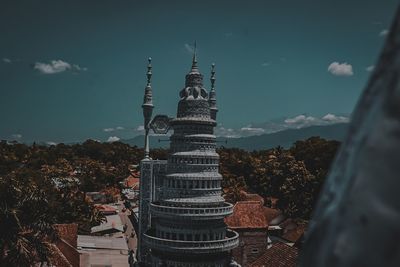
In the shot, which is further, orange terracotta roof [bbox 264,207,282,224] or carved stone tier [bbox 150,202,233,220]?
orange terracotta roof [bbox 264,207,282,224]

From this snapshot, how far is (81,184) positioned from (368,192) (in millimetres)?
45506

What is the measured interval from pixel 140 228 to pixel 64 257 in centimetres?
299

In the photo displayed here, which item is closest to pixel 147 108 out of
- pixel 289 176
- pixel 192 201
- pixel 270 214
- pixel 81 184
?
pixel 192 201

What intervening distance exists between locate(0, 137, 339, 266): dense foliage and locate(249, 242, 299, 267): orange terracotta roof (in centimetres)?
770

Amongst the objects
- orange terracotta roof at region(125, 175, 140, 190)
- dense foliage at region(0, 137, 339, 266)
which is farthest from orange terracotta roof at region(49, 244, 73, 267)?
orange terracotta roof at region(125, 175, 140, 190)

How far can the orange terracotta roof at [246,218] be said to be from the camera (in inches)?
938

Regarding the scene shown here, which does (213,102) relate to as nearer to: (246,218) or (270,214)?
(246,218)

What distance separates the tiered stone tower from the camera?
1377 cm

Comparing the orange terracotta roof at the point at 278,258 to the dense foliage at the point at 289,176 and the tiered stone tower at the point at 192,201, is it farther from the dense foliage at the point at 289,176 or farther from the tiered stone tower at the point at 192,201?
the dense foliage at the point at 289,176

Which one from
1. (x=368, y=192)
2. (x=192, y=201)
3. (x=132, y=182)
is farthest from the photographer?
(x=132, y=182)

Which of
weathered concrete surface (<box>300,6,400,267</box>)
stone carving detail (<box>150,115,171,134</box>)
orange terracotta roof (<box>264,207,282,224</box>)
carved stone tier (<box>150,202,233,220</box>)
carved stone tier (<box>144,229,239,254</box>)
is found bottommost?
orange terracotta roof (<box>264,207,282,224</box>)

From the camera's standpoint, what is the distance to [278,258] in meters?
17.2

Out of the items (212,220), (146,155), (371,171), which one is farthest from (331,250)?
(146,155)

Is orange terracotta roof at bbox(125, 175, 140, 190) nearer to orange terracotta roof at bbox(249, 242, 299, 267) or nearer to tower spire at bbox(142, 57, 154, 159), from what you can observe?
tower spire at bbox(142, 57, 154, 159)
